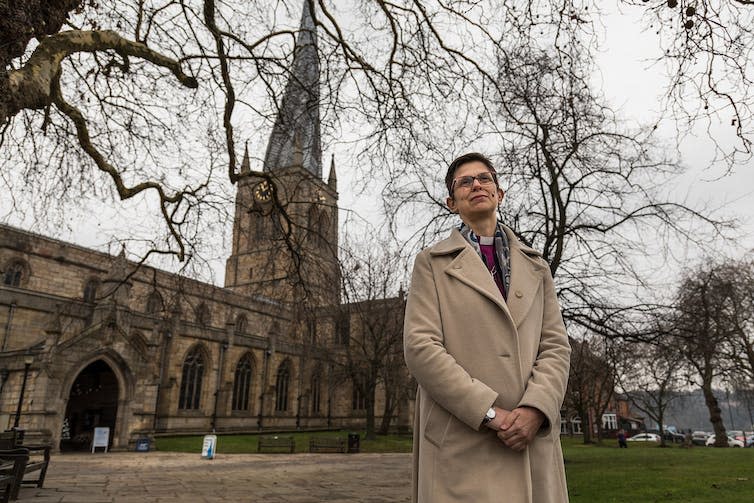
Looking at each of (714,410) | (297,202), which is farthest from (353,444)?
(714,410)

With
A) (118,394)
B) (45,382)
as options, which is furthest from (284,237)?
(118,394)

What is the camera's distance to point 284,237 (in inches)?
276

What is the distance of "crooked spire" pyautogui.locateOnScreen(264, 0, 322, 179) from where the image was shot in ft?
20.6

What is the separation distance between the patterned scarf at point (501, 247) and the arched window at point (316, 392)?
129ft

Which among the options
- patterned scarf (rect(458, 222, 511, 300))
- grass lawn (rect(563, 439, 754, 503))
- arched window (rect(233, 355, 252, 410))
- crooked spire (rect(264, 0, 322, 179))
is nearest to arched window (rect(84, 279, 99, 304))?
arched window (rect(233, 355, 252, 410))

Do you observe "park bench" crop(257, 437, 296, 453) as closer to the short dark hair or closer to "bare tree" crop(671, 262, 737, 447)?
"bare tree" crop(671, 262, 737, 447)

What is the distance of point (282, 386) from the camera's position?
37.5 m

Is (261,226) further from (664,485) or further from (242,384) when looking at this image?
(242,384)

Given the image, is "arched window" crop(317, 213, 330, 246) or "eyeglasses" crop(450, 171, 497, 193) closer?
"eyeglasses" crop(450, 171, 497, 193)

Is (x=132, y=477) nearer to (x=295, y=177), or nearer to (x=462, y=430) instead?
(x=295, y=177)

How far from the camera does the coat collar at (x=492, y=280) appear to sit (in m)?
2.09

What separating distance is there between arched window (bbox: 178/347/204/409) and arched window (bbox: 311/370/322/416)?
11.0 m

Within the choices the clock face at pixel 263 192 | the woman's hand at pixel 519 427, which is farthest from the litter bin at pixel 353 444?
the woman's hand at pixel 519 427

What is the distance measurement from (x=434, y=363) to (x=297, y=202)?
4951mm
